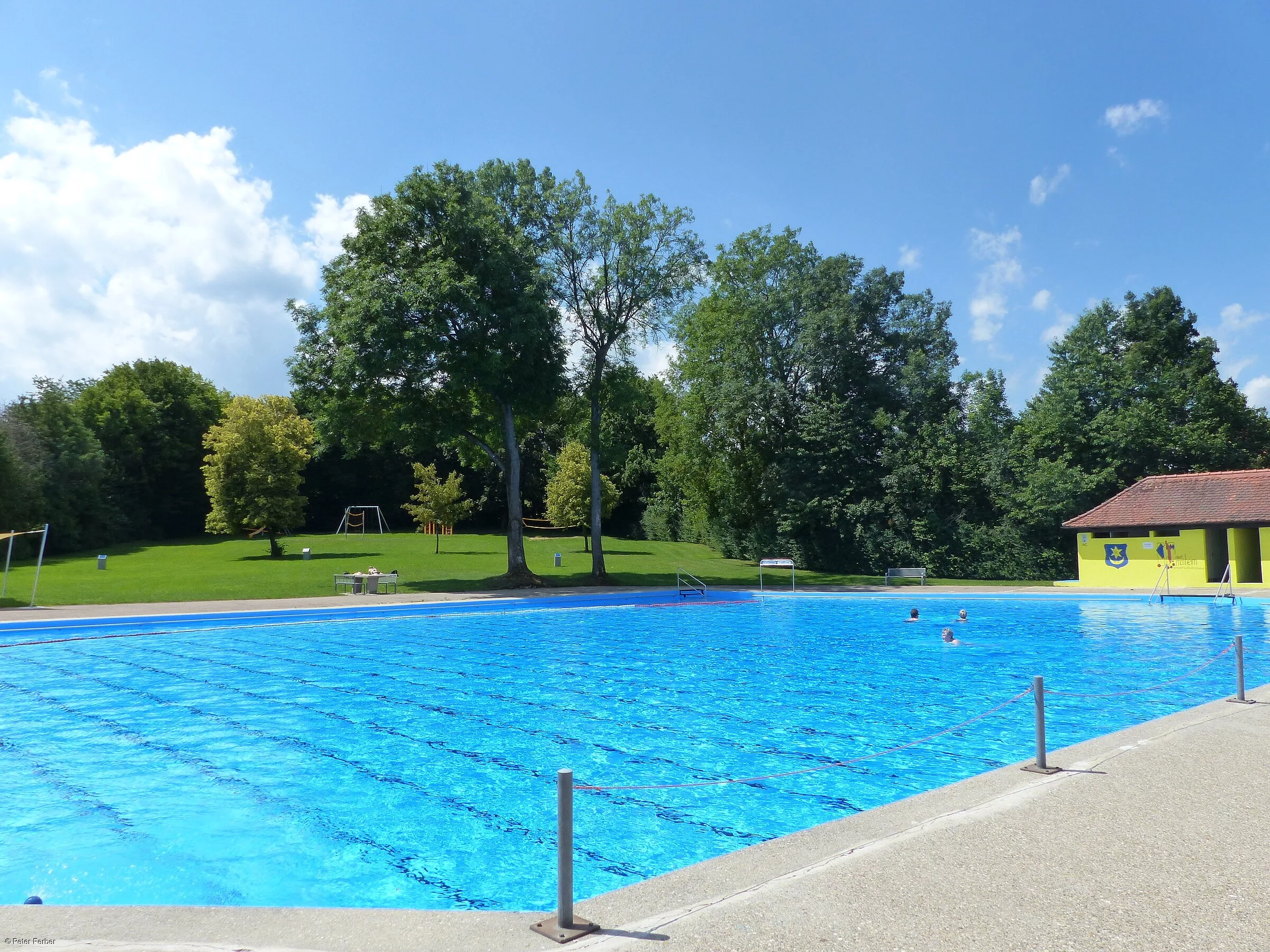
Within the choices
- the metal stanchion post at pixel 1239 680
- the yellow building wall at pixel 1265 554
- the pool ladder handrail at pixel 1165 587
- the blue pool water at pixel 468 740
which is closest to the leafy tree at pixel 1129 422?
the pool ladder handrail at pixel 1165 587

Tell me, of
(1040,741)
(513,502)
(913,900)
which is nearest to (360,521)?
(513,502)

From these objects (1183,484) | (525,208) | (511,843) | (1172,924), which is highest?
(525,208)

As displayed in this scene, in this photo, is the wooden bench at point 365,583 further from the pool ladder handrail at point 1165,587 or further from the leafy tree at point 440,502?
the pool ladder handrail at point 1165,587

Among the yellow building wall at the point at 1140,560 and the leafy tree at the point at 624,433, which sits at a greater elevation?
the leafy tree at the point at 624,433

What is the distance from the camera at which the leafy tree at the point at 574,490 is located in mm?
40219

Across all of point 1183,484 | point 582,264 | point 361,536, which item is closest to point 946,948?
point 582,264

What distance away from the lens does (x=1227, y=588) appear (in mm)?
24828

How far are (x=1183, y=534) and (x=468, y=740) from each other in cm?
2910

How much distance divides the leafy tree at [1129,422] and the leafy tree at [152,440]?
50.1 meters

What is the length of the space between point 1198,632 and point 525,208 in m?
25.5

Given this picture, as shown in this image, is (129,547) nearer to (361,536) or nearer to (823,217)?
(361,536)

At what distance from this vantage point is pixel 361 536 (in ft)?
156

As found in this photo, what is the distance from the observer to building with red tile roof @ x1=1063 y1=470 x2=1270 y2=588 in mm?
26656

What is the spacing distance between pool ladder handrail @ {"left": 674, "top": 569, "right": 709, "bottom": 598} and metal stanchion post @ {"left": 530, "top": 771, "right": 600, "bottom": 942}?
22.6 m
